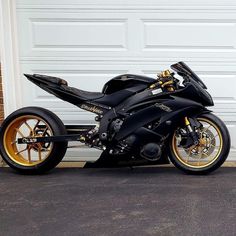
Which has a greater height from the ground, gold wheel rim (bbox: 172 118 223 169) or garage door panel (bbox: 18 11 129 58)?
garage door panel (bbox: 18 11 129 58)

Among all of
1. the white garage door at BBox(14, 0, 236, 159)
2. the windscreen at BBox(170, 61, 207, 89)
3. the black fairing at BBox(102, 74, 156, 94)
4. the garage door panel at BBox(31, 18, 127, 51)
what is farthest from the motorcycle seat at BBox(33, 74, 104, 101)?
the windscreen at BBox(170, 61, 207, 89)

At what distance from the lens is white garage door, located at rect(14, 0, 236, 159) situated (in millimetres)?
4957

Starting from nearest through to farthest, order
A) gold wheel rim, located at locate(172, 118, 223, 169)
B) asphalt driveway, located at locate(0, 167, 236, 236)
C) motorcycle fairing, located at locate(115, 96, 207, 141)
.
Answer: asphalt driveway, located at locate(0, 167, 236, 236), motorcycle fairing, located at locate(115, 96, 207, 141), gold wheel rim, located at locate(172, 118, 223, 169)

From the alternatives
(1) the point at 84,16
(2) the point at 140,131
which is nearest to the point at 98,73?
(1) the point at 84,16

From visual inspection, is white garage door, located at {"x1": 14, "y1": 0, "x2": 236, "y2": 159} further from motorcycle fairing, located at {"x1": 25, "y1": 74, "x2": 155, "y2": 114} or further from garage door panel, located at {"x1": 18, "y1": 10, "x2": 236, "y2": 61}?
motorcycle fairing, located at {"x1": 25, "y1": 74, "x2": 155, "y2": 114}

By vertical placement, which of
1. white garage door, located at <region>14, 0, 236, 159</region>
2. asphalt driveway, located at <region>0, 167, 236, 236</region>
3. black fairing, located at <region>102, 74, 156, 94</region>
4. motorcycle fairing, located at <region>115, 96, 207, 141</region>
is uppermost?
white garage door, located at <region>14, 0, 236, 159</region>

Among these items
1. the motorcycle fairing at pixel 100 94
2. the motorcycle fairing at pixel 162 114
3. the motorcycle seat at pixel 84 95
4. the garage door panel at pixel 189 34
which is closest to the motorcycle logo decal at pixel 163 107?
the motorcycle fairing at pixel 162 114

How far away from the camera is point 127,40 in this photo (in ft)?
16.5

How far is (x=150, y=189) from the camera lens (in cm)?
404

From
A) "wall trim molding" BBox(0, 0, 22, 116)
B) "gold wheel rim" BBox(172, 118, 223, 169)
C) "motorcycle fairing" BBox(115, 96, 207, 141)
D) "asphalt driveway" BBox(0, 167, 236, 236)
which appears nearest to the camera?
"asphalt driveway" BBox(0, 167, 236, 236)

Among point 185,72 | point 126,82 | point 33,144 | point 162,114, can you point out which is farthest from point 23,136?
point 185,72

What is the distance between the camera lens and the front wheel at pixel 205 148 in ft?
14.5

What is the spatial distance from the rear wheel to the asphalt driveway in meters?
0.12

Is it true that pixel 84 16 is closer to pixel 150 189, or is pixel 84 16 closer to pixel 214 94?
pixel 214 94
